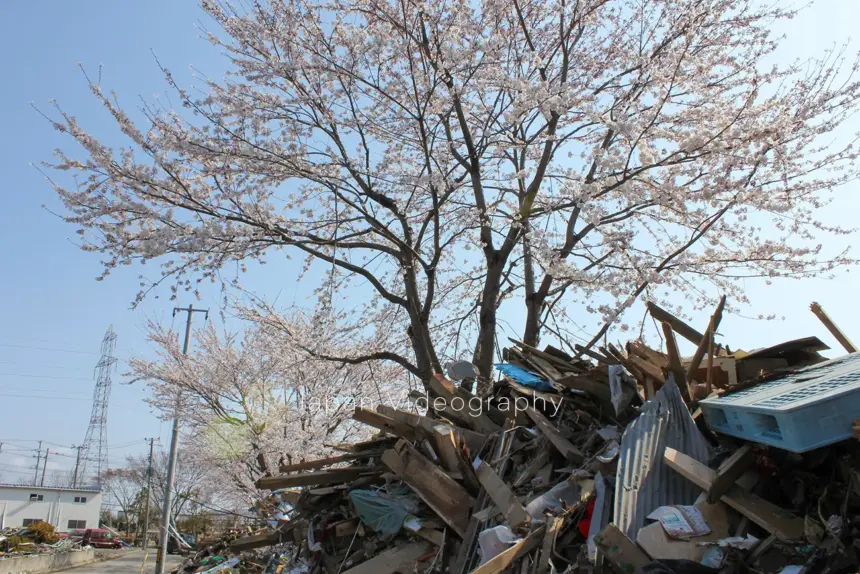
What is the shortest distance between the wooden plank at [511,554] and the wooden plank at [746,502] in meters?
0.87

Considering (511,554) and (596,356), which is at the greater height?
(596,356)

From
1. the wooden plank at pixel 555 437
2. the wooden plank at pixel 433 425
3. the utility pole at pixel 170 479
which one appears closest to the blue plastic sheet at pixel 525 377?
the wooden plank at pixel 555 437

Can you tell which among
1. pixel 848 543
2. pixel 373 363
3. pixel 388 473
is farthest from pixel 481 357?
pixel 373 363

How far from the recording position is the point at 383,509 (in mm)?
4598

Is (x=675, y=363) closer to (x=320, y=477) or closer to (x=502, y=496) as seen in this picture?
(x=502, y=496)

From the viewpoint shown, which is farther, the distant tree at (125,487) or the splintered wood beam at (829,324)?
the distant tree at (125,487)

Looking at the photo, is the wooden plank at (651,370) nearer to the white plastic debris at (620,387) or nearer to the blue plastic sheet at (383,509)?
the white plastic debris at (620,387)

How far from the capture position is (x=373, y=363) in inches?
552

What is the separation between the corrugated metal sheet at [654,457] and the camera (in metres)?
3.30

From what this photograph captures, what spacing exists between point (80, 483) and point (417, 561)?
83.6 metres

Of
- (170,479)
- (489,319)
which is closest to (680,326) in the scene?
(489,319)

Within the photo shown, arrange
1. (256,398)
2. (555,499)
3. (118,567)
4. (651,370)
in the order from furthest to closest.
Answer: (118,567) < (256,398) < (651,370) < (555,499)

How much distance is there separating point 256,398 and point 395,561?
1321 centimetres

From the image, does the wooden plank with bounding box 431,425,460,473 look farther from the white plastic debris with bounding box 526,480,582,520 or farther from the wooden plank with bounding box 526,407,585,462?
the white plastic debris with bounding box 526,480,582,520
